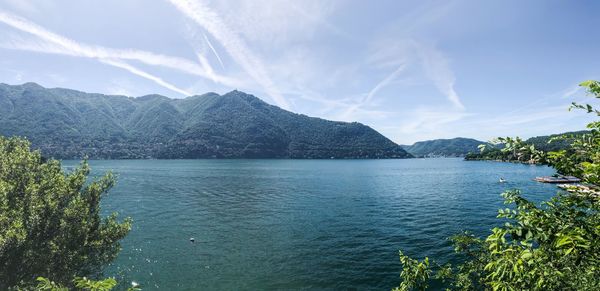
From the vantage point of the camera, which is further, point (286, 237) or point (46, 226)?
point (286, 237)

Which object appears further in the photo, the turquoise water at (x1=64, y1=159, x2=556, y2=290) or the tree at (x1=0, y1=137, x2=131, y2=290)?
the turquoise water at (x1=64, y1=159, x2=556, y2=290)

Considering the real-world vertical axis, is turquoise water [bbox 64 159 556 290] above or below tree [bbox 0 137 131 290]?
below

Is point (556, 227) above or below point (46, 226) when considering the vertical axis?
A: above

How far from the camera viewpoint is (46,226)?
21641 mm

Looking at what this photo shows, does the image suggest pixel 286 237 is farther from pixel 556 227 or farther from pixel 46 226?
pixel 556 227

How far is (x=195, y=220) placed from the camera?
2648 inches

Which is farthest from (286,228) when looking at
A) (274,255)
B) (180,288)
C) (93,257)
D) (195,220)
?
(93,257)

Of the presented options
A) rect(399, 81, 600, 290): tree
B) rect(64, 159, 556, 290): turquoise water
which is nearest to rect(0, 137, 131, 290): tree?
rect(64, 159, 556, 290): turquoise water

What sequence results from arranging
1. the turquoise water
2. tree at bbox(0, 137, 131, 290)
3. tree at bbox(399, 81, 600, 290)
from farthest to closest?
the turquoise water < tree at bbox(0, 137, 131, 290) < tree at bbox(399, 81, 600, 290)

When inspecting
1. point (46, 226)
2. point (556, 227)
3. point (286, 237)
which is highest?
point (556, 227)

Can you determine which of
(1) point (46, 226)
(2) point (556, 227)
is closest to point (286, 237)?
(1) point (46, 226)

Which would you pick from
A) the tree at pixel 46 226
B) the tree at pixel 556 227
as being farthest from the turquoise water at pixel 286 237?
the tree at pixel 556 227

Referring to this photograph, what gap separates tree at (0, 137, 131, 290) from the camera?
61.9 ft

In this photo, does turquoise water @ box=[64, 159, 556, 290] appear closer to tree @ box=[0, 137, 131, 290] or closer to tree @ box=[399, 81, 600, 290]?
tree @ box=[0, 137, 131, 290]
